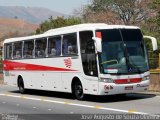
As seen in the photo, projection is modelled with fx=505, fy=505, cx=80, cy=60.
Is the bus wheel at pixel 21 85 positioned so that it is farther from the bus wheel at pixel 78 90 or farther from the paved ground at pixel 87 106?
the bus wheel at pixel 78 90

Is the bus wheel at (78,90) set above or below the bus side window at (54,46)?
below

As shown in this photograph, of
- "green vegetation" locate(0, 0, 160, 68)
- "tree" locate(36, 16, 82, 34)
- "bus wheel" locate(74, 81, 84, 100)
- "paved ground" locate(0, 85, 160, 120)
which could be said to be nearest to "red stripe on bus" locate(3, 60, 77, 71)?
"bus wheel" locate(74, 81, 84, 100)

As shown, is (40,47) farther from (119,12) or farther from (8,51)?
(119,12)

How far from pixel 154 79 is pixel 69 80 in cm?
515

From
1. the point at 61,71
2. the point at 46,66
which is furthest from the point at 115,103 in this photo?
the point at 46,66

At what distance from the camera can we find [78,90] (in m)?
20.1

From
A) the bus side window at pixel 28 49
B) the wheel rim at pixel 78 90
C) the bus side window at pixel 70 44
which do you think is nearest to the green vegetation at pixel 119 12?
the bus side window at pixel 28 49

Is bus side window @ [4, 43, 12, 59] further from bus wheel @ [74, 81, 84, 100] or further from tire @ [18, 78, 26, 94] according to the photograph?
bus wheel @ [74, 81, 84, 100]

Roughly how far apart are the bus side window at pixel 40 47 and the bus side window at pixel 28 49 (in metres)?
0.60

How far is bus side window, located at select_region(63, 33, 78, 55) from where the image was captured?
2011cm

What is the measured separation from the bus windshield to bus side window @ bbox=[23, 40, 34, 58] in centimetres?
637

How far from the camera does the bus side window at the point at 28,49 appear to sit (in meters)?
24.3

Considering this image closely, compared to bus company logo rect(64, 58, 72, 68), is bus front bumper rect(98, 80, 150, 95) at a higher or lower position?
lower

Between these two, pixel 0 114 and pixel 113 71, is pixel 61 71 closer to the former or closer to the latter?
pixel 113 71
